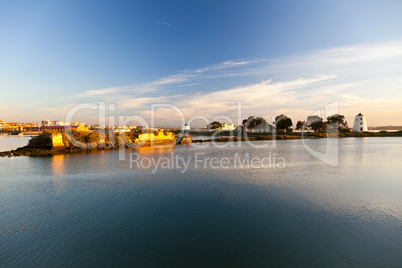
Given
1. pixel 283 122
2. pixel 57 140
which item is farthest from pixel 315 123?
pixel 57 140

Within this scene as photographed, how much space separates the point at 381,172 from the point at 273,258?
2318 cm

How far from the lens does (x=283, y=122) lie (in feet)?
396

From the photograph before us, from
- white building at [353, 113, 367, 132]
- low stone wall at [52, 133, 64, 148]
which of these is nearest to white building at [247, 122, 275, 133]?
white building at [353, 113, 367, 132]

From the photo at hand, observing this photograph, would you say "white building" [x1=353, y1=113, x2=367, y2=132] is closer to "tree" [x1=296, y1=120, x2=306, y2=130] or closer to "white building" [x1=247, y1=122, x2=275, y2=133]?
"tree" [x1=296, y1=120, x2=306, y2=130]

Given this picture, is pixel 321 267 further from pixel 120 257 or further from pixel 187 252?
pixel 120 257

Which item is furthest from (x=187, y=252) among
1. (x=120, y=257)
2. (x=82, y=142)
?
(x=82, y=142)

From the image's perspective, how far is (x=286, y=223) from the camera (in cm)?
1100

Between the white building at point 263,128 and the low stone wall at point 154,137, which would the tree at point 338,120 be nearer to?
the white building at point 263,128

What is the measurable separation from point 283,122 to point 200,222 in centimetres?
12050

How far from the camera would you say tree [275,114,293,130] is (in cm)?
12081

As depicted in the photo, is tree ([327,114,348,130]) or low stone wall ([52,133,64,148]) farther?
tree ([327,114,348,130])

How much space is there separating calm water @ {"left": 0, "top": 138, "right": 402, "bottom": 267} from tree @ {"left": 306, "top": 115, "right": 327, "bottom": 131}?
338ft

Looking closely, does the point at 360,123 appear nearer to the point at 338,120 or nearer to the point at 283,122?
the point at 338,120

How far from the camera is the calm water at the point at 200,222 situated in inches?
324
